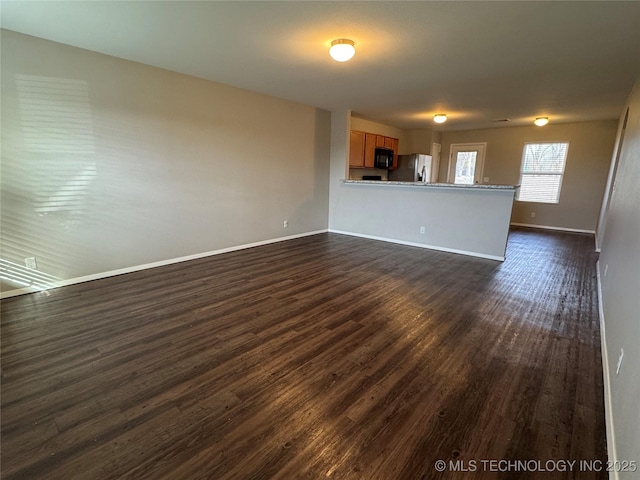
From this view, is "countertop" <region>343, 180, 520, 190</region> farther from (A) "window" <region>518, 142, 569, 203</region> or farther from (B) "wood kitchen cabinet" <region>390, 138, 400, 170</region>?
(A) "window" <region>518, 142, 569, 203</region>

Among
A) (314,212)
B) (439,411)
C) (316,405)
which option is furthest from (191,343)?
(314,212)

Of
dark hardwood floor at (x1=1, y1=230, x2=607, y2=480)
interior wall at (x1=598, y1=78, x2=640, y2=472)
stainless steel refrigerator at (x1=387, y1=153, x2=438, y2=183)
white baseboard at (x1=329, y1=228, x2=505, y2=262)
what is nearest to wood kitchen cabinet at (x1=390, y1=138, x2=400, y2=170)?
stainless steel refrigerator at (x1=387, y1=153, x2=438, y2=183)

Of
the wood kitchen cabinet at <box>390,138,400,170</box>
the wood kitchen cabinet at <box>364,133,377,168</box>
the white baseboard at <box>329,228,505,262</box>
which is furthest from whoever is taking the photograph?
the wood kitchen cabinet at <box>390,138,400,170</box>

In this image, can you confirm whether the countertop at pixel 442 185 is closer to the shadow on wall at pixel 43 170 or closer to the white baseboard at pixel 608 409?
the white baseboard at pixel 608 409

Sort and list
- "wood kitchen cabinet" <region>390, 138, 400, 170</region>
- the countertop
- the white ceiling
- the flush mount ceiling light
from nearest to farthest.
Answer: the white ceiling → the flush mount ceiling light → the countertop → "wood kitchen cabinet" <region>390, 138, 400, 170</region>

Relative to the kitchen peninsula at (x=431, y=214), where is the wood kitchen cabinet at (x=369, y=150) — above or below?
above

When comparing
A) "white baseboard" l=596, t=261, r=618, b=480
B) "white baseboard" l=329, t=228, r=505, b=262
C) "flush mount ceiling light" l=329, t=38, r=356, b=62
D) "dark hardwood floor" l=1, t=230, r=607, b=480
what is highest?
"flush mount ceiling light" l=329, t=38, r=356, b=62

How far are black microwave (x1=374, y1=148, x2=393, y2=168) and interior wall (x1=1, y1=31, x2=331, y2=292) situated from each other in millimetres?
2700

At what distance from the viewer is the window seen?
287 inches

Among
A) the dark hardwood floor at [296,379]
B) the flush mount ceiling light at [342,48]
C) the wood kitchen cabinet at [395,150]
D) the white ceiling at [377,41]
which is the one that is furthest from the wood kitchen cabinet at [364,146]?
the dark hardwood floor at [296,379]

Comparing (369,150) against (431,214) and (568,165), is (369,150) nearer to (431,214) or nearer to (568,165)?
(431,214)

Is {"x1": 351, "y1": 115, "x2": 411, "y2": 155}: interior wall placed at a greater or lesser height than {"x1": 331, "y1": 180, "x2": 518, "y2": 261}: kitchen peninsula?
greater

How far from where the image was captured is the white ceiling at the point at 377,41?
234 cm

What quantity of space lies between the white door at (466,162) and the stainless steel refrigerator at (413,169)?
0.86 m
